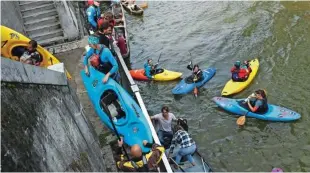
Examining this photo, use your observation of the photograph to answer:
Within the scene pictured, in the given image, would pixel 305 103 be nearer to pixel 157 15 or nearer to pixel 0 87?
pixel 0 87

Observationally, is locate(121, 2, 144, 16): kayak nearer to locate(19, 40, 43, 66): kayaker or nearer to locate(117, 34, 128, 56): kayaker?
locate(117, 34, 128, 56): kayaker

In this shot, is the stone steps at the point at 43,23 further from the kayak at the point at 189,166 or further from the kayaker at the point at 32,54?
the kayak at the point at 189,166

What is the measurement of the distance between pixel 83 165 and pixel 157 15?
1741 cm

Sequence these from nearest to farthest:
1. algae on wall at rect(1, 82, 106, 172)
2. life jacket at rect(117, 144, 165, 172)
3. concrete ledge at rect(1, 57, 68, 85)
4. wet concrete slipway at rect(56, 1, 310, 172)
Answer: algae on wall at rect(1, 82, 106, 172)
concrete ledge at rect(1, 57, 68, 85)
life jacket at rect(117, 144, 165, 172)
wet concrete slipway at rect(56, 1, 310, 172)

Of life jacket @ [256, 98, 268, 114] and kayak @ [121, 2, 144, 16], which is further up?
kayak @ [121, 2, 144, 16]

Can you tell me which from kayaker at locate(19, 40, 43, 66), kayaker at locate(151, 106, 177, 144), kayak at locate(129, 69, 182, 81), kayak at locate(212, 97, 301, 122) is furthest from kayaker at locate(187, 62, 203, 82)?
kayaker at locate(19, 40, 43, 66)

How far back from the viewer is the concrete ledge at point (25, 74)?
4.17 metres

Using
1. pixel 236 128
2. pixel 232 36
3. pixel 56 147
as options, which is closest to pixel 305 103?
pixel 236 128

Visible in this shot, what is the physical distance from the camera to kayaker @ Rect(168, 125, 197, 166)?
841cm

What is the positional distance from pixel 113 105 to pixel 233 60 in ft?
26.6

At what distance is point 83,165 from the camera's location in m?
5.52

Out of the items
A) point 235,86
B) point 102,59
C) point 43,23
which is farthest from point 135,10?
point 102,59

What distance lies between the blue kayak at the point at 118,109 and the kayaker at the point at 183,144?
669 mm

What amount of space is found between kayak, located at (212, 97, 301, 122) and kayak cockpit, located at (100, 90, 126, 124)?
14.8 ft
